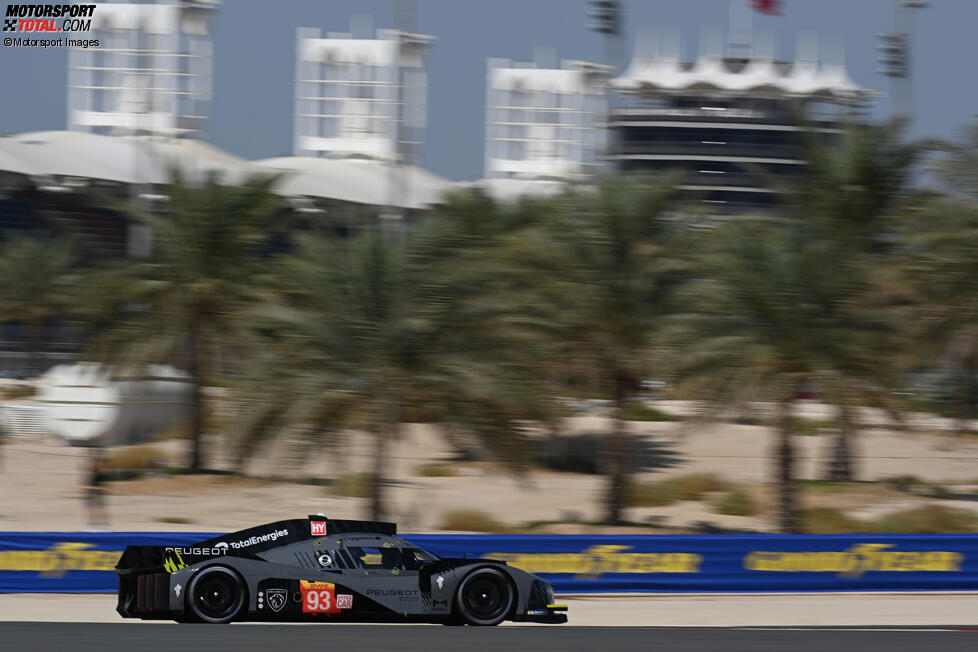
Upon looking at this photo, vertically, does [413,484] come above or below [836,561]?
below

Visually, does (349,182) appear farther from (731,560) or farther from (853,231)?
(731,560)

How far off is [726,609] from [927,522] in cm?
1333

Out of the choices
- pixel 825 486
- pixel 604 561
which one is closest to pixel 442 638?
pixel 604 561

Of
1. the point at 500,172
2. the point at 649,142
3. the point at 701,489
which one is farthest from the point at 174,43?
the point at 701,489

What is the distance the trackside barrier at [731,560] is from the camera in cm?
1606

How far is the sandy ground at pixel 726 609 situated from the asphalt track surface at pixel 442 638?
99 cm

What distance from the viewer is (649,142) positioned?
110m

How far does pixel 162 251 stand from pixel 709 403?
55.0ft

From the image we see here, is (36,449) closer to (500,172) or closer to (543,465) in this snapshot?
(543,465)

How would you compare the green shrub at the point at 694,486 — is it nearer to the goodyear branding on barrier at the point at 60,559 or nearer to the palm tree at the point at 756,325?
the palm tree at the point at 756,325

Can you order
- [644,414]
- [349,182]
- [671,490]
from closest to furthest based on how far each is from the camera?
[671,490] → [644,414] → [349,182]

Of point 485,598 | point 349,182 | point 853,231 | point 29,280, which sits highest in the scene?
point 349,182

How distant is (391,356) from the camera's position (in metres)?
23.1

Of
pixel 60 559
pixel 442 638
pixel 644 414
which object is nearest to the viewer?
pixel 442 638
